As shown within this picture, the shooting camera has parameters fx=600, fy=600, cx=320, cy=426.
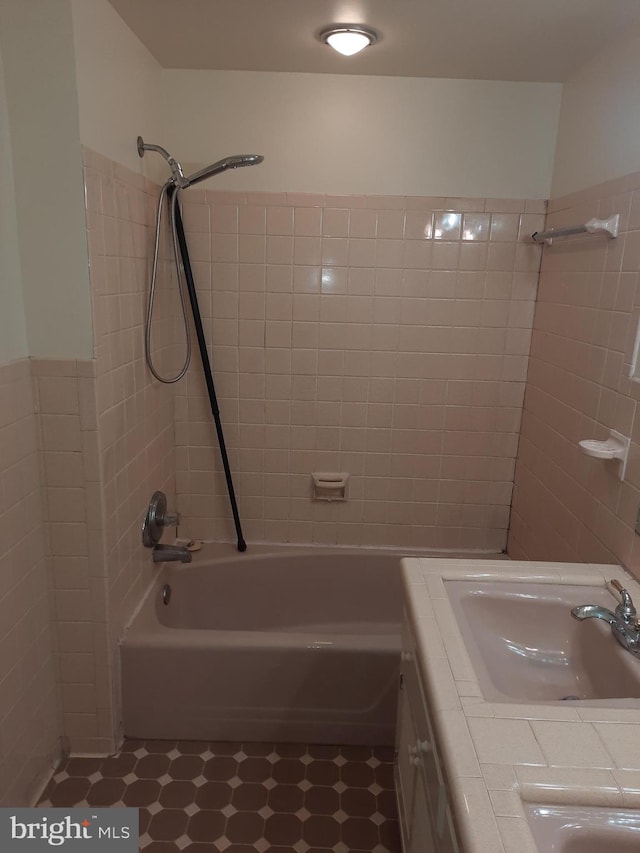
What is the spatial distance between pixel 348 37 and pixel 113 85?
72cm

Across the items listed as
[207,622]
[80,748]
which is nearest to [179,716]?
[80,748]

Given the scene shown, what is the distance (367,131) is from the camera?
2262 millimetres

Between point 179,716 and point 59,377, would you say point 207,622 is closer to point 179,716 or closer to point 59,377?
point 179,716

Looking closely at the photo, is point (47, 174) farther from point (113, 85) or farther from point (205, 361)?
point (205, 361)

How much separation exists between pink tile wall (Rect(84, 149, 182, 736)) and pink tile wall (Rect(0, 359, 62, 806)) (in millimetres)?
182

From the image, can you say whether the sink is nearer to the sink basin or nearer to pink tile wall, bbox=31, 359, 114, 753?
the sink basin

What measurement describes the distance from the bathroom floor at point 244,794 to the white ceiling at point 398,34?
2286 millimetres

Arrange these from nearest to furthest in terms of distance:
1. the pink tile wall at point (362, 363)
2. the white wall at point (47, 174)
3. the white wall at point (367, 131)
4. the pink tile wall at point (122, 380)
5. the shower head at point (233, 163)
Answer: the white wall at point (47, 174) → the pink tile wall at point (122, 380) → the shower head at point (233, 163) → the white wall at point (367, 131) → the pink tile wall at point (362, 363)

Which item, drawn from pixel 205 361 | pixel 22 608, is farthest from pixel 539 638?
pixel 205 361

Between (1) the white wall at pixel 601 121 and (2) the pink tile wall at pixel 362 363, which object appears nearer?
(1) the white wall at pixel 601 121

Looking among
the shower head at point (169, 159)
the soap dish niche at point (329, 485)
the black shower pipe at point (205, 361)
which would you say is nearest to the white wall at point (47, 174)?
the shower head at point (169, 159)

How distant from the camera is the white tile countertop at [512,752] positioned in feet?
2.66

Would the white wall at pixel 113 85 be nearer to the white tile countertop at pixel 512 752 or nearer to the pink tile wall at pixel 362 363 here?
the pink tile wall at pixel 362 363

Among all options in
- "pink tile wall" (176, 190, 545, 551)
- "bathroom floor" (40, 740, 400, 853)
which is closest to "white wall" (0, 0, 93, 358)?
"pink tile wall" (176, 190, 545, 551)
